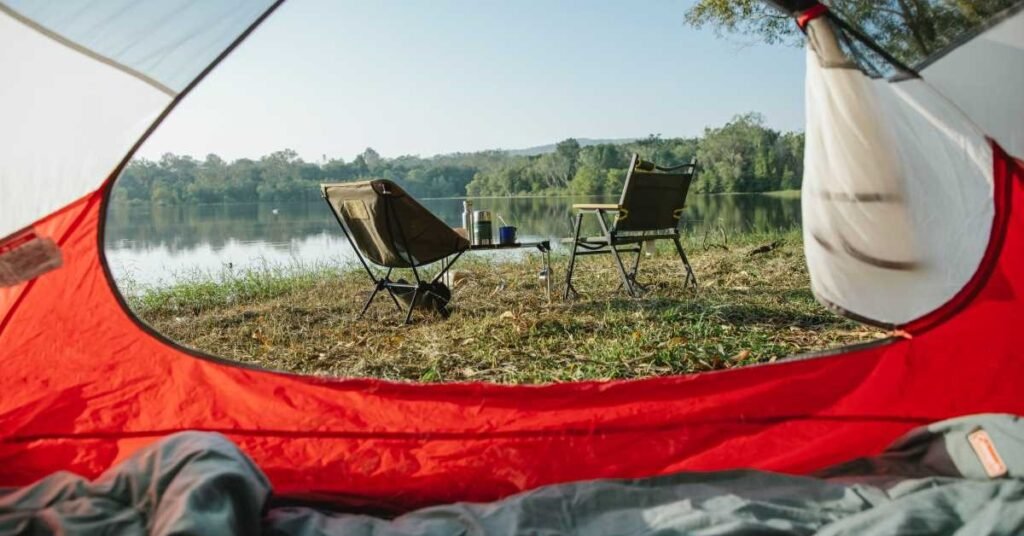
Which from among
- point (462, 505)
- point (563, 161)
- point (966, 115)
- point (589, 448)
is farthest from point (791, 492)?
point (563, 161)

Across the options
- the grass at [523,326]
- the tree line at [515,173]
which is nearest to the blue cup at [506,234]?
the grass at [523,326]

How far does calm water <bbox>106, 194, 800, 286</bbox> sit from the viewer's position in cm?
802

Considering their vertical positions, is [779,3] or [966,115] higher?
[779,3]

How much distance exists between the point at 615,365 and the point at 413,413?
1192 millimetres

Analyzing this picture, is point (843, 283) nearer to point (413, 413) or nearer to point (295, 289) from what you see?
point (413, 413)

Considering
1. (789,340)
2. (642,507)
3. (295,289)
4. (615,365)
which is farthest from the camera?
(295,289)

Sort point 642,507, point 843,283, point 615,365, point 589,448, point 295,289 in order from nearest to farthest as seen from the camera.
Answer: point 642,507, point 843,283, point 589,448, point 615,365, point 295,289

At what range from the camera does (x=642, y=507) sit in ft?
5.34

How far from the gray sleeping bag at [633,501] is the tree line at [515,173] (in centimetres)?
2345

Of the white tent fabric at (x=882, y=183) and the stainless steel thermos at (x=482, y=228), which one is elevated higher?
the white tent fabric at (x=882, y=183)

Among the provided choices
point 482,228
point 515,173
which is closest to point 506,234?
point 482,228

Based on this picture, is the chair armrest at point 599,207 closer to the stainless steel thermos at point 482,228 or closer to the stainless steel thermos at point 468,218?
the stainless steel thermos at point 482,228

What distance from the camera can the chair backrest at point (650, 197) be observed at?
4625 millimetres

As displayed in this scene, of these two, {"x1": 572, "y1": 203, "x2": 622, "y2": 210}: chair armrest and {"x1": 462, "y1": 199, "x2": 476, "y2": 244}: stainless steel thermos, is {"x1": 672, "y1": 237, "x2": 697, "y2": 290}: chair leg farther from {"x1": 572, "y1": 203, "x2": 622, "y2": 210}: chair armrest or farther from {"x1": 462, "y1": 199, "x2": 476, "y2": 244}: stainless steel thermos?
{"x1": 462, "y1": 199, "x2": 476, "y2": 244}: stainless steel thermos
